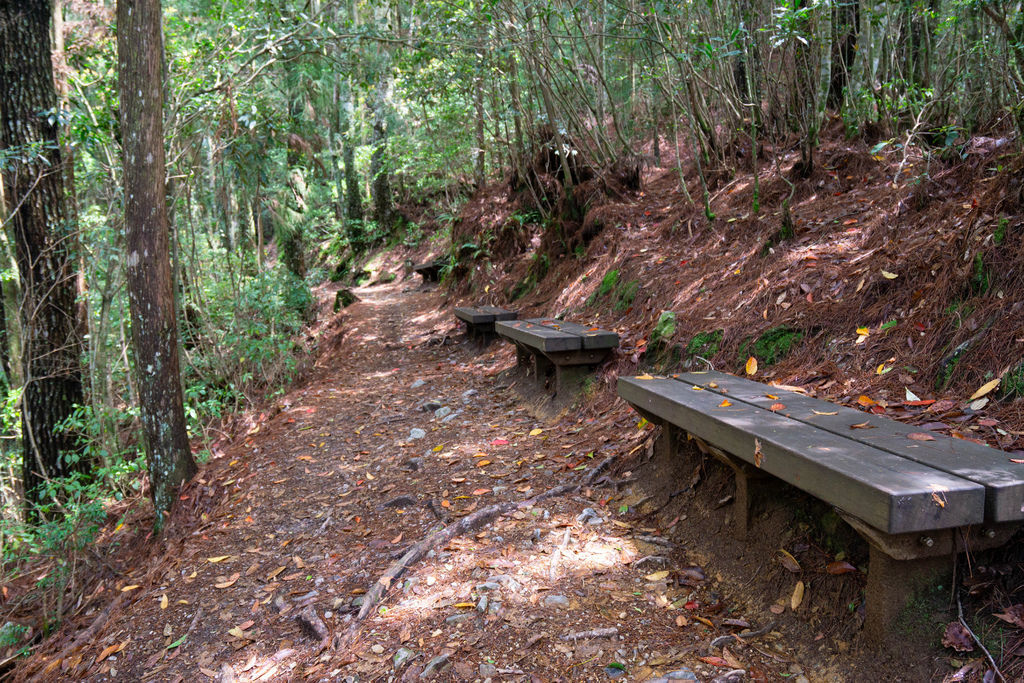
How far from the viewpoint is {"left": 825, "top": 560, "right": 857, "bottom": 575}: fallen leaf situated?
240 cm

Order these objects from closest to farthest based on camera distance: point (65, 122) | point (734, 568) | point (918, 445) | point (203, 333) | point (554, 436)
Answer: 1. point (918, 445)
2. point (734, 568)
3. point (554, 436)
4. point (65, 122)
5. point (203, 333)

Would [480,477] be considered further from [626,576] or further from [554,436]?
[626,576]

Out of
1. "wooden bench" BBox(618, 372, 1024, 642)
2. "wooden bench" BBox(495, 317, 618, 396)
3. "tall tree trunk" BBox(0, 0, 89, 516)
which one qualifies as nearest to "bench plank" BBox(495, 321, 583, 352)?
"wooden bench" BBox(495, 317, 618, 396)

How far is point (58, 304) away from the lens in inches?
259

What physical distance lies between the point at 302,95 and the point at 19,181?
14914mm

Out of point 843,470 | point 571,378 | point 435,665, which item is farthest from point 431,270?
point 843,470

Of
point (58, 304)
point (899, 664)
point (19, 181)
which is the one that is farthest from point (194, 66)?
point (899, 664)

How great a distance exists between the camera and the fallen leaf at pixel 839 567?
94.6 inches

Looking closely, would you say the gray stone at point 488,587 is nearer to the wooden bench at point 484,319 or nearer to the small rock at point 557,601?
the small rock at point 557,601

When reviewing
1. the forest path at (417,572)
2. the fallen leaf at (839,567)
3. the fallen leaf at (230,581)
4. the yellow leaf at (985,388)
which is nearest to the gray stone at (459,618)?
the forest path at (417,572)

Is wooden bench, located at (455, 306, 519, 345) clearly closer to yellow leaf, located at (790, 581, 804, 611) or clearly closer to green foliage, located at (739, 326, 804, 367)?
green foliage, located at (739, 326, 804, 367)

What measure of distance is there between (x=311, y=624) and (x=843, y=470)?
257 centimetres

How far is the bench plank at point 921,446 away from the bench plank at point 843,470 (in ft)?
0.17

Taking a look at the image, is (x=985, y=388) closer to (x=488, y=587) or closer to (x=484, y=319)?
(x=488, y=587)
